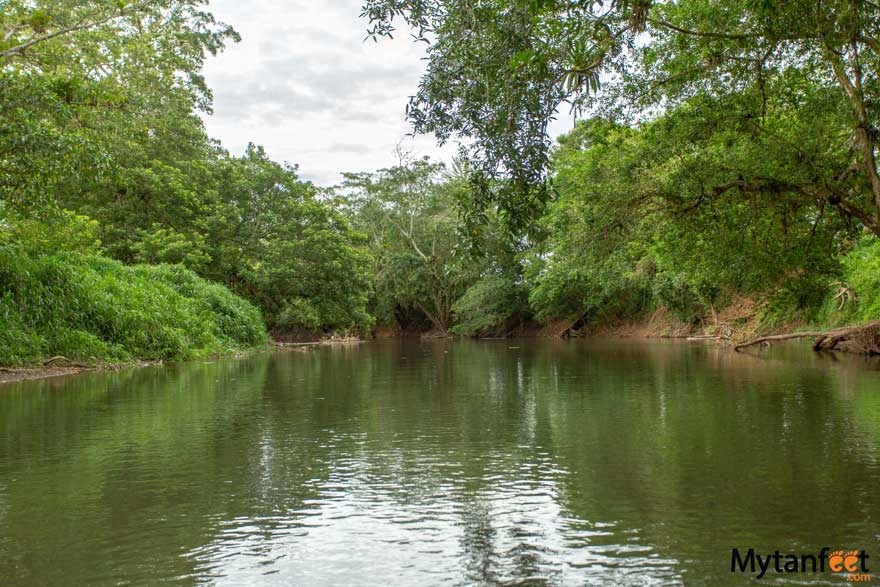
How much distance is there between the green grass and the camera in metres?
14.2

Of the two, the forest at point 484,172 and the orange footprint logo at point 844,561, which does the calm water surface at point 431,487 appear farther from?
the forest at point 484,172

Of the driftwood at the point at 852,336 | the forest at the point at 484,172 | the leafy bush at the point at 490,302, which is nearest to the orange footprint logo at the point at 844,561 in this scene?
the forest at the point at 484,172

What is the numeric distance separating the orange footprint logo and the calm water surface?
0.27ft

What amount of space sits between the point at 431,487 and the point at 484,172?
9.00 ft

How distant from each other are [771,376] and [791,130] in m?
4.18

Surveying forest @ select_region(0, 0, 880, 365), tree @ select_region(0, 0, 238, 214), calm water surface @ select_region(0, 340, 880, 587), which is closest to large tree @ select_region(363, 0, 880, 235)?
forest @ select_region(0, 0, 880, 365)

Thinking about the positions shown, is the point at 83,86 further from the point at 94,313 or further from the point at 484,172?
the point at 484,172

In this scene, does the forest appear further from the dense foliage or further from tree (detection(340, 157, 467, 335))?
tree (detection(340, 157, 467, 335))

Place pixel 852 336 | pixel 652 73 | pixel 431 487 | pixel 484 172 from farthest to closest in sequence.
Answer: pixel 852 336 < pixel 652 73 < pixel 484 172 < pixel 431 487

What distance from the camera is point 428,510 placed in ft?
13.8

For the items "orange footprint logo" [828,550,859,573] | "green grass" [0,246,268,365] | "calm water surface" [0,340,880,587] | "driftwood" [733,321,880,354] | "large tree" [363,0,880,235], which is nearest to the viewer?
"orange footprint logo" [828,550,859,573]

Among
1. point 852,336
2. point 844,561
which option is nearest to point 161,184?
point 852,336

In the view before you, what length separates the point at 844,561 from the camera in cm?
319

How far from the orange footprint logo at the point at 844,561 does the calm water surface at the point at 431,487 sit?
0.27ft
